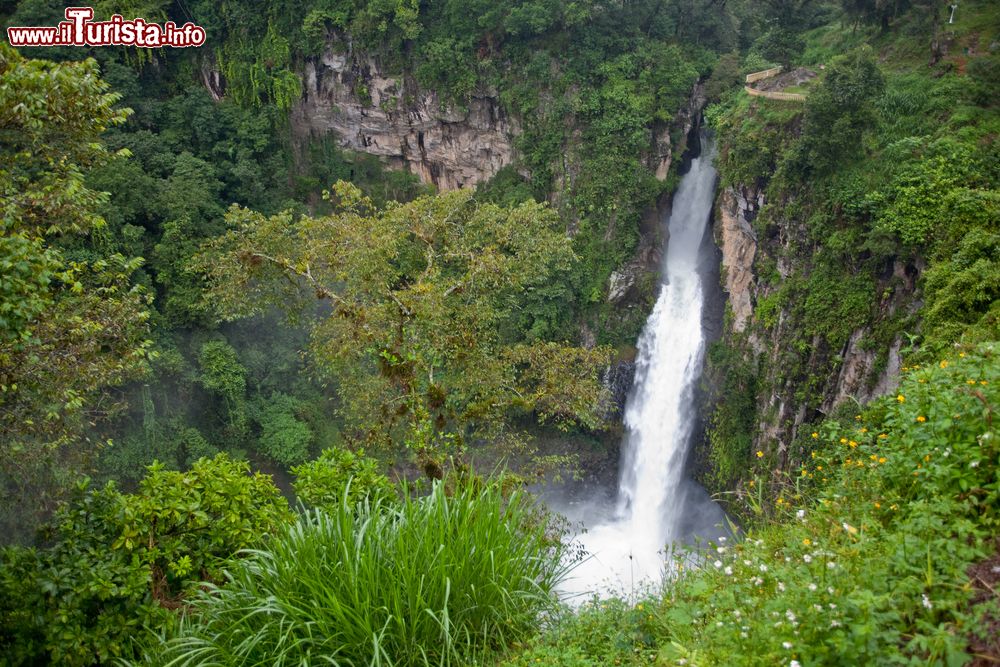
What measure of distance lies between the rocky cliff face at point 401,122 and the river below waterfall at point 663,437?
617 cm

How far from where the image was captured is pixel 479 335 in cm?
Answer: 795

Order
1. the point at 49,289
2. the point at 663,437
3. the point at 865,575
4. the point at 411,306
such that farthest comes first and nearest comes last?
the point at 663,437, the point at 411,306, the point at 49,289, the point at 865,575

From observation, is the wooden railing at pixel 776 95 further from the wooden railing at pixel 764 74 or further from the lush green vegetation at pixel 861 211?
the wooden railing at pixel 764 74

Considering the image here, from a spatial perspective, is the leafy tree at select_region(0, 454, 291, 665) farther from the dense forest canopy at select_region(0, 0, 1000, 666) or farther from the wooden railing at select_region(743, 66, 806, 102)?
the wooden railing at select_region(743, 66, 806, 102)

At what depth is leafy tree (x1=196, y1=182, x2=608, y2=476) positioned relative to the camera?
694cm

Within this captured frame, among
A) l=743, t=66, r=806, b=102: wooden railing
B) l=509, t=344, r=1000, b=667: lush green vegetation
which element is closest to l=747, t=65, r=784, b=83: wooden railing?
l=743, t=66, r=806, b=102: wooden railing

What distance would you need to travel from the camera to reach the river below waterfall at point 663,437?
15.3 metres

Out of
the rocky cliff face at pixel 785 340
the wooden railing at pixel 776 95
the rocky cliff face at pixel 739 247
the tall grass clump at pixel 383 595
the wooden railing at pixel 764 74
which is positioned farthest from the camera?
the wooden railing at pixel 764 74

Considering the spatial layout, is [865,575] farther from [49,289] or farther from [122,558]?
[49,289]

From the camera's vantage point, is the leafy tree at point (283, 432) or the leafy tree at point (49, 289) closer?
the leafy tree at point (49, 289)

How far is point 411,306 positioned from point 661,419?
1067 cm

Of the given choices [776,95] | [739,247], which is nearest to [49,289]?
[739,247]

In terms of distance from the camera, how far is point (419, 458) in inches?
245

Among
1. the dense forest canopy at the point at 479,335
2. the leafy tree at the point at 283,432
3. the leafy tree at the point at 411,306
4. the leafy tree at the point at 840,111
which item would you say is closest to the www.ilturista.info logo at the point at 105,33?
the dense forest canopy at the point at 479,335
